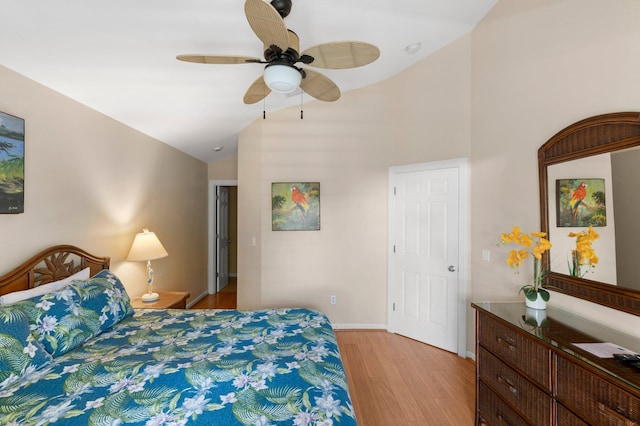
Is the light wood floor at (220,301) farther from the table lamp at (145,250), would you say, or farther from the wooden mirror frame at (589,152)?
the wooden mirror frame at (589,152)

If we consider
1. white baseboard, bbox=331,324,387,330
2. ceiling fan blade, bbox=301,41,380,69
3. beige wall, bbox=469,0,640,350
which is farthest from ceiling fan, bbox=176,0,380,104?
white baseboard, bbox=331,324,387,330

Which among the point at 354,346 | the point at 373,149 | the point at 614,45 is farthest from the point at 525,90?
the point at 354,346

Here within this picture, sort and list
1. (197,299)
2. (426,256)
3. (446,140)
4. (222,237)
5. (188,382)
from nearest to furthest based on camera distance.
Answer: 1. (188,382)
2. (446,140)
3. (426,256)
4. (197,299)
5. (222,237)

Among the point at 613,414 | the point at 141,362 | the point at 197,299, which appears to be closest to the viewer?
the point at 613,414

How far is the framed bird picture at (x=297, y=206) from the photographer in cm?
356

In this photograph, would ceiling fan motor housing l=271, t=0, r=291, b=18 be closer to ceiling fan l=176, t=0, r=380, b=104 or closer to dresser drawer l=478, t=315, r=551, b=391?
ceiling fan l=176, t=0, r=380, b=104

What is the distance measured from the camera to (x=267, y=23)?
1.25 metres

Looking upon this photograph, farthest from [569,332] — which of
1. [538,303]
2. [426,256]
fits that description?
[426,256]

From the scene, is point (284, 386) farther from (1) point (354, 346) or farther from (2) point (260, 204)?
(2) point (260, 204)

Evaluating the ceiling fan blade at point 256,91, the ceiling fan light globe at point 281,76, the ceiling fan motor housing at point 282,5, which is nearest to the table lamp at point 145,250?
the ceiling fan blade at point 256,91

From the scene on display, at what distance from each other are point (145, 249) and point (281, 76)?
228 cm

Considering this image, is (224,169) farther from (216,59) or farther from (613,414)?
(613,414)

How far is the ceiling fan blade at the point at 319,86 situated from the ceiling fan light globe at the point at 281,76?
20 cm

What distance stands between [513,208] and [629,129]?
0.98 meters
